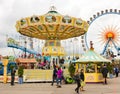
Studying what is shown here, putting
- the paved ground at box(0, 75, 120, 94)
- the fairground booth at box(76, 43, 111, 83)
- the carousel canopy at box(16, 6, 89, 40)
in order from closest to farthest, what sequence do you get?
the paved ground at box(0, 75, 120, 94) → the fairground booth at box(76, 43, 111, 83) → the carousel canopy at box(16, 6, 89, 40)

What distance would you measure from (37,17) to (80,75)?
25215 mm

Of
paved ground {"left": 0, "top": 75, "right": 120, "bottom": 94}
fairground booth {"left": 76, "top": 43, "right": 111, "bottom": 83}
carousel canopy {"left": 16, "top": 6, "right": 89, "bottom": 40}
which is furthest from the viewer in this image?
carousel canopy {"left": 16, "top": 6, "right": 89, "bottom": 40}

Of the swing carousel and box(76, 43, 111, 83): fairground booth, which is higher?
the swing carousel

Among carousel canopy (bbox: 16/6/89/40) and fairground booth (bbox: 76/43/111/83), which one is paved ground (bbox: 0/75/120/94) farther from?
carousel canopy (bbox: 16/6/89/40)

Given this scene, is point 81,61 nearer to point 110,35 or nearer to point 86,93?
point 86,93

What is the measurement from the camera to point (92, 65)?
28422 millimetres

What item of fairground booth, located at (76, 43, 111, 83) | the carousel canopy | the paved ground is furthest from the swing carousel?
the paved ground

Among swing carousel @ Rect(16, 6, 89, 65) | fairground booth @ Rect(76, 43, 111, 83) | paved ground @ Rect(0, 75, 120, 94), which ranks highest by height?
swing carousel @ Rect(16, 6, 89, 65)

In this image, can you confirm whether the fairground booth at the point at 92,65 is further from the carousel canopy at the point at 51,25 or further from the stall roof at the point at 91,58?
the carousel canopy at the point at 51,25

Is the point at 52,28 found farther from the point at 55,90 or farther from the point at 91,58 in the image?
the point at 55,90

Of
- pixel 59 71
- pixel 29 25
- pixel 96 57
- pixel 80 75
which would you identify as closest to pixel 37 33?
pixel 29 25

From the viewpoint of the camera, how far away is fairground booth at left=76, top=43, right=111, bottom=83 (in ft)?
89.5

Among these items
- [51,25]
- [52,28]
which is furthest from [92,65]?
[52,28]

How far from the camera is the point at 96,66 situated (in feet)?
91.9
